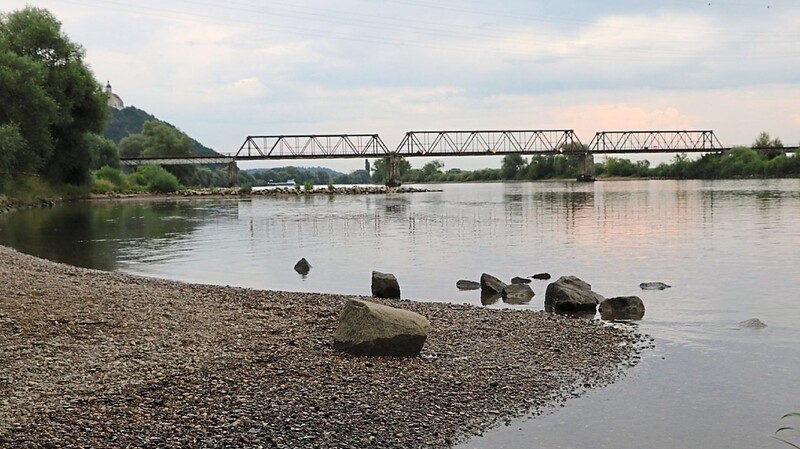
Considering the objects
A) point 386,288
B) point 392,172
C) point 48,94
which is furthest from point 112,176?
point 386,288

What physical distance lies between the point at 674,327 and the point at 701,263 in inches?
595

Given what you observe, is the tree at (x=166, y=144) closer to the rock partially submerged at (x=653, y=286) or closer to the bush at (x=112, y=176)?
the bush at (x=112, y=176)

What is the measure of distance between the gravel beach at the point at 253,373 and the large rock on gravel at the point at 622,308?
167 centimetres

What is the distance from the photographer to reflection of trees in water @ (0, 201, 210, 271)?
38.1m

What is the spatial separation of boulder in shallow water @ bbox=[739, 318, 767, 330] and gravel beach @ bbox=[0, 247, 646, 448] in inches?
135

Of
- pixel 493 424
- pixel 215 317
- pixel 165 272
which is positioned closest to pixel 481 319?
pixel 215 317

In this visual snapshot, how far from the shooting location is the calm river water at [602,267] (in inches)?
493

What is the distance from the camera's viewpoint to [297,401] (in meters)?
12.0

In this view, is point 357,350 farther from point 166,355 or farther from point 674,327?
point 674,327

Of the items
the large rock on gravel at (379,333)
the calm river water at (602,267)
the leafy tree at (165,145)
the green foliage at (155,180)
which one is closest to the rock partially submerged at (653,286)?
the calm river water at (602,267)

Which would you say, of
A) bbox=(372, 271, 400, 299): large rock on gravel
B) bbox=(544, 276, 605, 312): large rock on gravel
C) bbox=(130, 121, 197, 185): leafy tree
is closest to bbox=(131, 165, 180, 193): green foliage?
bbox=(130, 121, 197, 185): leafy tree

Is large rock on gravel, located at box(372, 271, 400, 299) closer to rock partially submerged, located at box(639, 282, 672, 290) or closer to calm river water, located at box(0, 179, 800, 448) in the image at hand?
calm river water, located at box(0, 179, 800, 448)

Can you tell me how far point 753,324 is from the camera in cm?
1989

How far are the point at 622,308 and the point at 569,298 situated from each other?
59.0 inches
